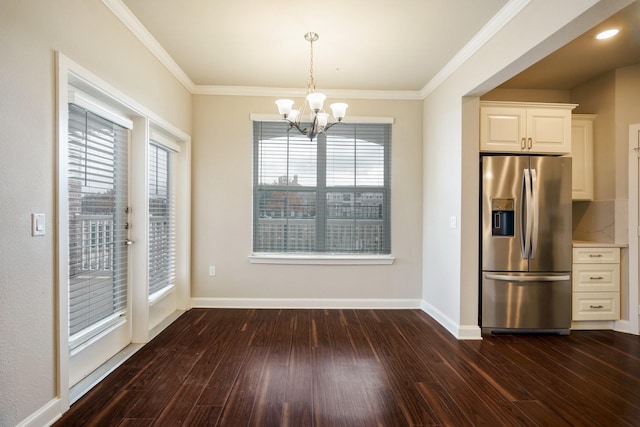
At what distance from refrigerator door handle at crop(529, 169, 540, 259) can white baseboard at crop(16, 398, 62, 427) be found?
13.1 feet

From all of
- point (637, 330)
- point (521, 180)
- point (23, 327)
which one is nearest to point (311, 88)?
point (521, 180)

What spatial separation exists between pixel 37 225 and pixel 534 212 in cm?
399

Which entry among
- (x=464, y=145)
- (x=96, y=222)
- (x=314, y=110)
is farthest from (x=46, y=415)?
(x=464, y=145)

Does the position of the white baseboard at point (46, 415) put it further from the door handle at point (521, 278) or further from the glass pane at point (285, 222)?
the door handle at point (521, 278)

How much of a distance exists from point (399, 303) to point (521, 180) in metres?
2.02

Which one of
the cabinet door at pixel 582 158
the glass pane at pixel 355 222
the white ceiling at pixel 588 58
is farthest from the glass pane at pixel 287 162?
the cabinet door at pixel 582 158

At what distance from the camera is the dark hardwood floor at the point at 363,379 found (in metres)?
1.87

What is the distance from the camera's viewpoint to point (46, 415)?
5.69 ft

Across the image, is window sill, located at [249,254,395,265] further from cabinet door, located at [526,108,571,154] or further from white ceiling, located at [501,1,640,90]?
white ceiling, located at [501,1,640,90]

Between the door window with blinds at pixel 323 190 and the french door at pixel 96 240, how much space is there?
1574mm

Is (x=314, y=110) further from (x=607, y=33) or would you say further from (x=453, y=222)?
(x=607, y=33)

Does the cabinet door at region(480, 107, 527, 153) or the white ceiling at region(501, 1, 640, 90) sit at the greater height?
the white ceiling at region(501, 1, 640, 90)

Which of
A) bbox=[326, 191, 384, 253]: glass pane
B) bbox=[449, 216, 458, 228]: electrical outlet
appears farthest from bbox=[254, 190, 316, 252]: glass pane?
bbox=[449, 216, 458, 228]: electrical outlet

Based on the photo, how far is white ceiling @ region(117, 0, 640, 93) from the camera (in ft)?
7.71
